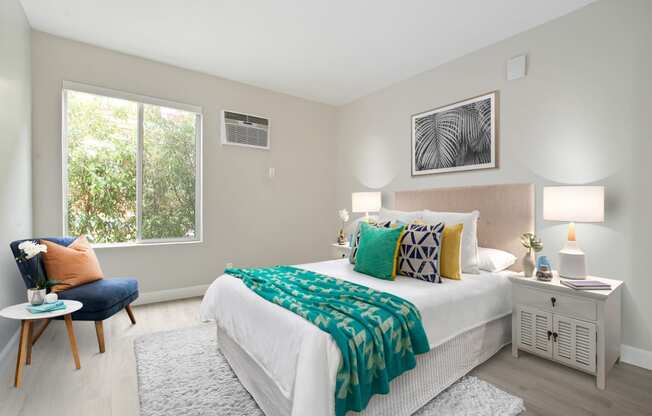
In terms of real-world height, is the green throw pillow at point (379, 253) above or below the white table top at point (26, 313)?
above

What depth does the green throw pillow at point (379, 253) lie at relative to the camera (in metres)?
2.37

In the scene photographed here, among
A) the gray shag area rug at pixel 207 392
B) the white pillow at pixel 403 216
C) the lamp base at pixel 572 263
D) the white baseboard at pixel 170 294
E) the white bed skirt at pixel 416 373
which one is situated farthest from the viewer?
the white baseboard at pixel 170 294

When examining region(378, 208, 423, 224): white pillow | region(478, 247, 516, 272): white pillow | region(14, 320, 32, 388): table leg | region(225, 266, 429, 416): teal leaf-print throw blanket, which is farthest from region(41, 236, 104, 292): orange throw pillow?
region(478, 247, 516, 272): white pillow

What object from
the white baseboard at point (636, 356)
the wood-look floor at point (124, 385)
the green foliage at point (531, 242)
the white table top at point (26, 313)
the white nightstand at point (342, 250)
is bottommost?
the wood-look floor at point (124, 385)

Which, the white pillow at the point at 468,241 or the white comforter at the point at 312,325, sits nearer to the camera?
the white comforter at the point at 312,325

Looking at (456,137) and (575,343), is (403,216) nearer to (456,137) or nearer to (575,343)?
(456,137)

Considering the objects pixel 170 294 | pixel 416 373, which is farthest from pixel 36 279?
pixel 416 373

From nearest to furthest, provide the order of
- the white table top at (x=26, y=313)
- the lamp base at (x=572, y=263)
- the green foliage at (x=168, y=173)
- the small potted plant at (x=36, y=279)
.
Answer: the white table top at (x=26, y=313), the small potted plant at (x=36, y=279), the lamp base at (x=572, y=263), the green foliage at (x=168, y=173)

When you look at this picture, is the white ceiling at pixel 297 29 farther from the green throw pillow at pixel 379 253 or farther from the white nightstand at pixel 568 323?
the white nightstand at pixel 568 323

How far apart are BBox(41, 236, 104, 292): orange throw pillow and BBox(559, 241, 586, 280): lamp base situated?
12.1ft

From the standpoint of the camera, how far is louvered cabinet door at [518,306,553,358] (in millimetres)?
2203

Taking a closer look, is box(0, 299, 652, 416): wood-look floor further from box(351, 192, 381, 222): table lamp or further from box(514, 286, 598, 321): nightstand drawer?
box(351, 192, 381, 222): table lamp

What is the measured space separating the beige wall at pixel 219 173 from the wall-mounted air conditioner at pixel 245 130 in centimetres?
10

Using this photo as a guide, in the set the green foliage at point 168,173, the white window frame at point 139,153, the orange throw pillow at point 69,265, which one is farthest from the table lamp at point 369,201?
the orange throw pillow at point 69,265
